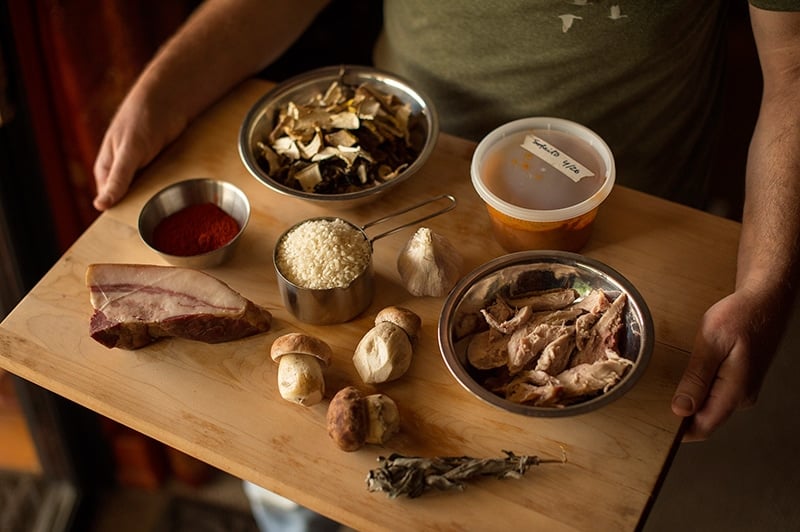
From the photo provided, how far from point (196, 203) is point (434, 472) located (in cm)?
60

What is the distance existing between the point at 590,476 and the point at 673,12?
77 cm

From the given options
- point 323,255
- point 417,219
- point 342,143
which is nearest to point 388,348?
point 323,255

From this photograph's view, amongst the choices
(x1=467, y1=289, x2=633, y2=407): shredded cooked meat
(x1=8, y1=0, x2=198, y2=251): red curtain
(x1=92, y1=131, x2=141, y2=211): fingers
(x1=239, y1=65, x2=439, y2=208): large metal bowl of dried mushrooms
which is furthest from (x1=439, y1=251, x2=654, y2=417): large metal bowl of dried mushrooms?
(x1=8, y1=0, x2=198, y2=251): red curtain

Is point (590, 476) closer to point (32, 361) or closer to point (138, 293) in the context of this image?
point (138, 293)

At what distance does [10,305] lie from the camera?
6.04 ft

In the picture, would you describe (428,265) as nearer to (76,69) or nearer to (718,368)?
(718,368)

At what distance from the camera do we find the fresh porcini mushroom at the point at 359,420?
1.06 metres

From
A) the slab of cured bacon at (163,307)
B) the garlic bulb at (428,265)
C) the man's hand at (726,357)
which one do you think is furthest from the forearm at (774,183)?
the slab of cured bacon at (163,307)

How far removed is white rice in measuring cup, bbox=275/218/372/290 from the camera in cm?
118

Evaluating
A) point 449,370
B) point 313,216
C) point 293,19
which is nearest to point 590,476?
point 449,370

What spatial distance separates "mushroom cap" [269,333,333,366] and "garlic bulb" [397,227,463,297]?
16 centimetres

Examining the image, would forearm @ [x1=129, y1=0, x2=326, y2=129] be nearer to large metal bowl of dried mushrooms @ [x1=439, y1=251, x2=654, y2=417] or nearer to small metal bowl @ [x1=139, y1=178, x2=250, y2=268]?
small metal bowl @ [x1=139, y1=178, x2=250, y2=268]

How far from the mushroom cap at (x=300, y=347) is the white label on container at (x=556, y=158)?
0.44m

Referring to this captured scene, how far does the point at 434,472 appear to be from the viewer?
104cm
